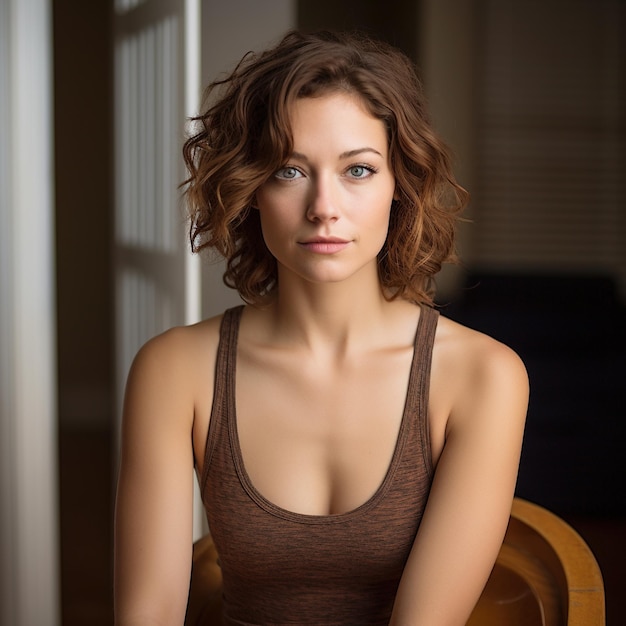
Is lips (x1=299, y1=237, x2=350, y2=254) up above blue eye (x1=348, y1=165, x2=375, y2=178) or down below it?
below

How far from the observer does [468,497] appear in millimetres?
1417

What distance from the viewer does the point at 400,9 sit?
598cm

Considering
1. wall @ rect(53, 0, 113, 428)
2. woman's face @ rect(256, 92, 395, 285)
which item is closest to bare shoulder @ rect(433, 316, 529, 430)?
woman's face @ rect(256, 92, 395, 285)

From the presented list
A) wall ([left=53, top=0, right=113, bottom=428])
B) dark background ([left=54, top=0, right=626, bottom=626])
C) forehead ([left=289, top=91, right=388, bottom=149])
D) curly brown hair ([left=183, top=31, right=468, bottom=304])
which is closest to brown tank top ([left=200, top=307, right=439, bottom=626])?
curly brown hair ([left=183, top=31, right=468, bottom=304])

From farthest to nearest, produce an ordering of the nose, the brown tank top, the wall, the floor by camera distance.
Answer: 1. the wall
2. the floor
3. the brown tank top
4. the nose

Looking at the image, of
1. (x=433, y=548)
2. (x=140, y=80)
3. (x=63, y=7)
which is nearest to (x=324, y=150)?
Answer: (x=433, y=548)

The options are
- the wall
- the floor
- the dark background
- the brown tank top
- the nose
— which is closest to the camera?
the nose

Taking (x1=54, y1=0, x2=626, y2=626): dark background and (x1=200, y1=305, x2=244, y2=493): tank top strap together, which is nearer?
(x1=200, y1=305, x2=244, y2=493): tank top strap

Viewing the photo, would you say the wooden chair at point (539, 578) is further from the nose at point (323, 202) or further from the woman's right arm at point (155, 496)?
the nose at point (323, 202)

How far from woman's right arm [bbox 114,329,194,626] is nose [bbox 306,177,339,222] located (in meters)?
0.36

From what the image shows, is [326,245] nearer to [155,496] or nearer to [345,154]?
[345,154]

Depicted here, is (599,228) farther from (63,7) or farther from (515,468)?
(515,468)

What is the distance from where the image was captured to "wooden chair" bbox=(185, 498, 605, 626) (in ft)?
4.74

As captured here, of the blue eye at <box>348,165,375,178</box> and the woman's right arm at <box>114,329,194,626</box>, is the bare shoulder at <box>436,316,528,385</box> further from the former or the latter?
the woman's right arm at <box>114,329,194,626</box>
